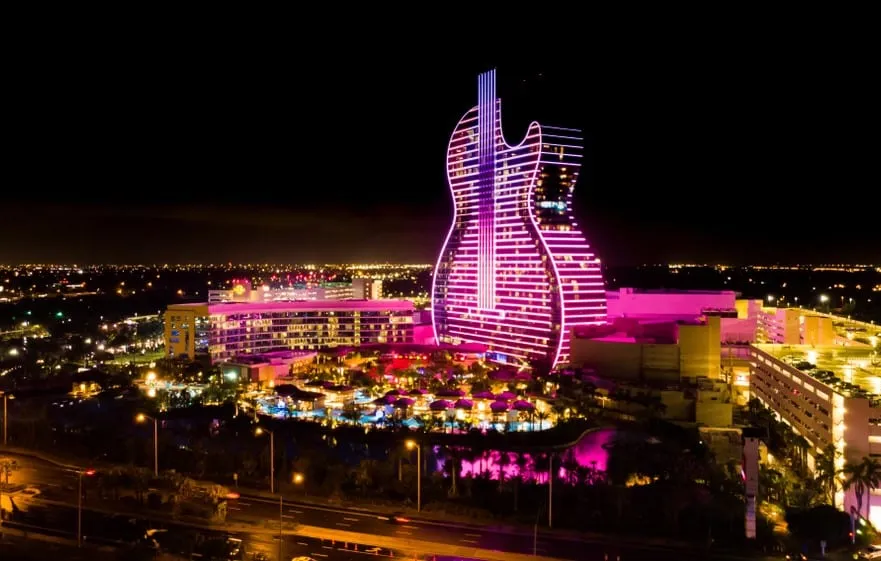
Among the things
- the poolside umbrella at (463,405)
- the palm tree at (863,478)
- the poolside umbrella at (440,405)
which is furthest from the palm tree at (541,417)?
the palm tree at (863,478)

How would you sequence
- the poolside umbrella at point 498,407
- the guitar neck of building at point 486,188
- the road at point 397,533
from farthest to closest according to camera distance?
the guitar neck of building at point 486,188 → the poolside umbrella at point 498,407 → the road at point 397,533

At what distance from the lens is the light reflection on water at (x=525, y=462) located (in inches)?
1019

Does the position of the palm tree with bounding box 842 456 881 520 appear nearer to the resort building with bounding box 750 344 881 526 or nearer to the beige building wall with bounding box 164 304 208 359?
the resort building with bounding box 750 344 881 526

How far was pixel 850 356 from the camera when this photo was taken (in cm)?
3450

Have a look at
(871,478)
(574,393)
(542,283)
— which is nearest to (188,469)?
(574,393)

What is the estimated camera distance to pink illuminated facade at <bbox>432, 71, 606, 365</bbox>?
141ft

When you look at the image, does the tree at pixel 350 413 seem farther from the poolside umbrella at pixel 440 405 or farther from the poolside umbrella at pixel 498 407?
the poolside umbrella at pixel 498 407

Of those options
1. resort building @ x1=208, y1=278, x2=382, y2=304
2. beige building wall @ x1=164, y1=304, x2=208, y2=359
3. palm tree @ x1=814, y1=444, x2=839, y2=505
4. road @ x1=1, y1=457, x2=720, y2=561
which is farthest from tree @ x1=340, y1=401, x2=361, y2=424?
resort building @ x1=208, y1=278, x2=382, y2=304

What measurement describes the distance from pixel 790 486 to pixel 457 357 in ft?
87.0

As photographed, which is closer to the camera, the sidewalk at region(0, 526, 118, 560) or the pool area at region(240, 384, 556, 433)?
the sidewalk at region(0, 526, 118, 560)

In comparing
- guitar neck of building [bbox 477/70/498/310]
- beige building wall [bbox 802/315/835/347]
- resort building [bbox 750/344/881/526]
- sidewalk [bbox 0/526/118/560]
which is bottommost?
sidewalk [bbox 0/526/118/560]

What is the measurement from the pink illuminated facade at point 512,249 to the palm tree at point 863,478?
22.3 m

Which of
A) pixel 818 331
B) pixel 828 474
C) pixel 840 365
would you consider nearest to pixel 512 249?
pixel 818 331

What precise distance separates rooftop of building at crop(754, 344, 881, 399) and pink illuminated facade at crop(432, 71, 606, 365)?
11186 millimetres
